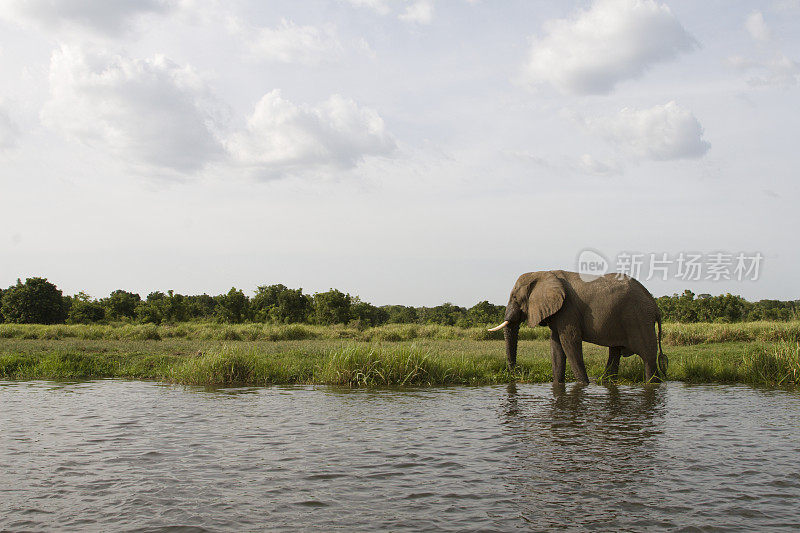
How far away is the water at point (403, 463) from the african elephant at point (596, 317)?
86.4 inches

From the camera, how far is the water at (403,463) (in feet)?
20.9

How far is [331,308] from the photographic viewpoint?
1988 inches

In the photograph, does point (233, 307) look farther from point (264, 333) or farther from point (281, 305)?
point (264, 333)

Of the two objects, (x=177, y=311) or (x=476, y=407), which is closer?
(x=476, y=407)

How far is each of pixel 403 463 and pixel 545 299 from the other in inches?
336

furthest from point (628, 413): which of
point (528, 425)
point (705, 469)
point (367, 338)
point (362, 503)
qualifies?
point (367, 338)

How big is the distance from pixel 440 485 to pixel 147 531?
3.23 meters

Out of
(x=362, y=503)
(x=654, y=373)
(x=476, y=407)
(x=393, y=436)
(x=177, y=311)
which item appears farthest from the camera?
(x=177, y=311)

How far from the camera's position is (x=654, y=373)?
15.4m

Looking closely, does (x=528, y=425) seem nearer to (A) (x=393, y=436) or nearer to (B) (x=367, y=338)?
(A) (x=393, y=436)

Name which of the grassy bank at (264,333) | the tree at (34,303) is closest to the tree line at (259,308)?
the tree at (34,303)

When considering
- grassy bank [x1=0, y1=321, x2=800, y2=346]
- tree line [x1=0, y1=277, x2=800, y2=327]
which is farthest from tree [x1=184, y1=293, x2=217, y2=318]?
grassy bank [x1=0, y1=321, x2=800, y2=346]

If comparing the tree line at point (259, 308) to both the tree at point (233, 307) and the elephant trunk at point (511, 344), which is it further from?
the elephant trunk at point (511, 344)

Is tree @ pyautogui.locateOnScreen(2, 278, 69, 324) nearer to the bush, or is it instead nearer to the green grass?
the bush
